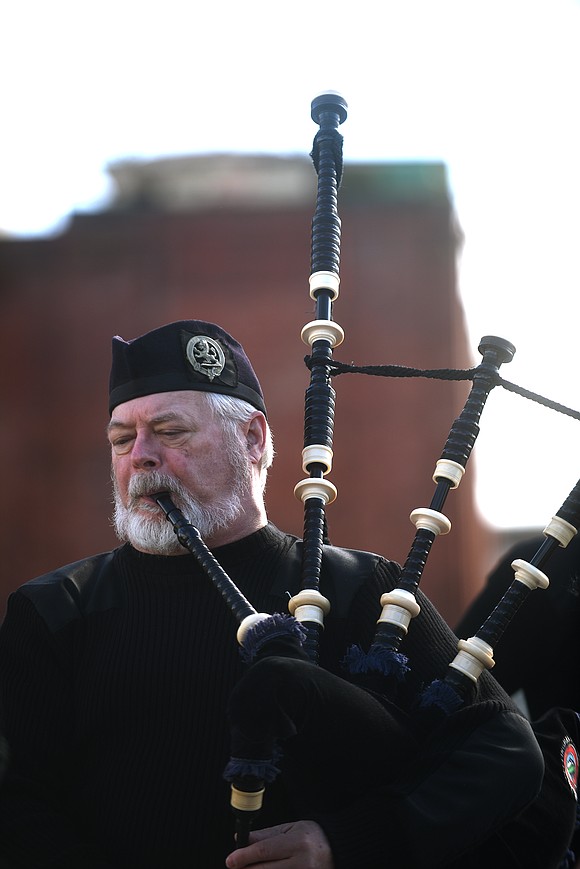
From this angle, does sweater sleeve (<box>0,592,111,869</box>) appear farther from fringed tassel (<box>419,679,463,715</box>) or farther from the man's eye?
fringed tassel (<box>419,679,463,715</box>)

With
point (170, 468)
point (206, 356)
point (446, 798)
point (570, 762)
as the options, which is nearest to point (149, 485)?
point (170, 468)

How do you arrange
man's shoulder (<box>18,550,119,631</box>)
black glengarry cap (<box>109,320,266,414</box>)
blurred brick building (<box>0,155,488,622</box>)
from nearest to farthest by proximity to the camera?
man's shoulder (<box>18,550,119,631</box>)
black glengarry cap (<box>109,320,266,414</box>)
blurred brick building (<box>0,155,488,622</box>)

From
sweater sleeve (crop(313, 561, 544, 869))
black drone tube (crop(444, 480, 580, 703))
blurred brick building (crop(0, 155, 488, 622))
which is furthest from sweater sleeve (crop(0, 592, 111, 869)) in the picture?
blurred brick building (crop(0, 155, 488, 622))

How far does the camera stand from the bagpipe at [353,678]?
1781 mm

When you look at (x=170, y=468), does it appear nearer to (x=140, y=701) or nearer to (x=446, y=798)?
(x=140, y=701)

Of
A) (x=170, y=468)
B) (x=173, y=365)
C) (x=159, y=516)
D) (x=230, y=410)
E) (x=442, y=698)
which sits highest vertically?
(x=173, y=365)

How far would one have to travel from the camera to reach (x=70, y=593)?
7.97 ft

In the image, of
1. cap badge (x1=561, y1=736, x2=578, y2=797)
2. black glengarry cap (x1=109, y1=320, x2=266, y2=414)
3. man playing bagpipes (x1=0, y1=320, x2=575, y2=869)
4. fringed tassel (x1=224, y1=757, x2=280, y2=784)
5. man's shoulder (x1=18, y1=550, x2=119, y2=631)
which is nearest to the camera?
fringed tassel (x1=224, y1=757, x2=280, y2=784)

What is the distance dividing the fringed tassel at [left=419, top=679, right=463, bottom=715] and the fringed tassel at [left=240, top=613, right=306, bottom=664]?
1.02ft

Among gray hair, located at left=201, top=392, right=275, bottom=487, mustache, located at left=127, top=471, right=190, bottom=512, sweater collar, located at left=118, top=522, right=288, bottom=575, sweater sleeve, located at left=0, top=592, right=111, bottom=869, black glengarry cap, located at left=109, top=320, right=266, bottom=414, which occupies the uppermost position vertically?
black glengarry cap, located at left=109, top=320, right=266, bottom=414

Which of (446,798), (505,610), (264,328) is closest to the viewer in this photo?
(446,798)

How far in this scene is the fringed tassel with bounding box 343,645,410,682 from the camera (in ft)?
6.43

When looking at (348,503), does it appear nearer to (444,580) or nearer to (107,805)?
(444,580)

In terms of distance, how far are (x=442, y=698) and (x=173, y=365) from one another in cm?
106
